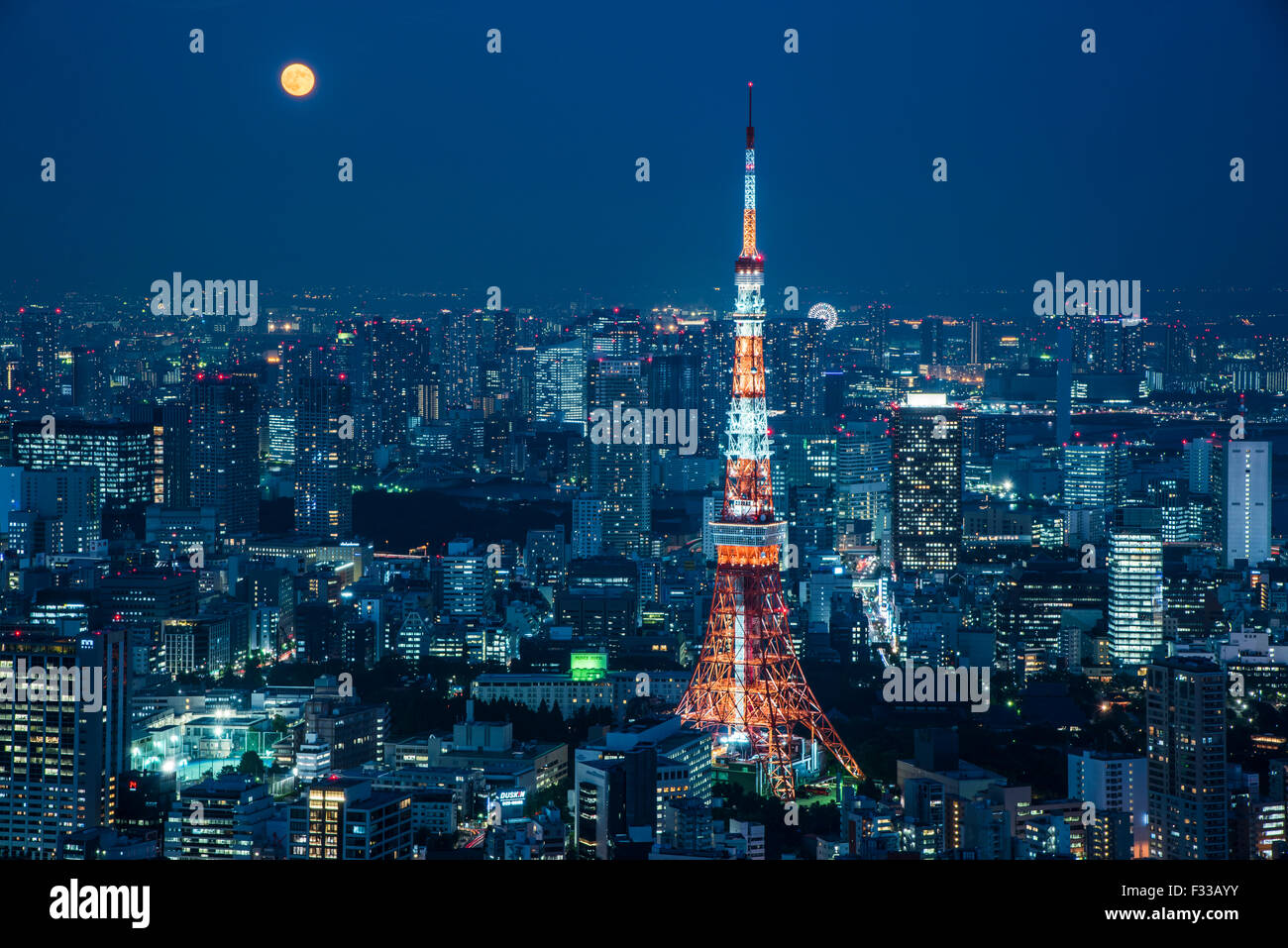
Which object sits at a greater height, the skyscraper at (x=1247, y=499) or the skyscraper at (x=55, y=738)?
the skyscraper at (x=1247, y=499)

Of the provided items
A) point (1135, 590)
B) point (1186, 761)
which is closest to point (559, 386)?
point (1135, 590)

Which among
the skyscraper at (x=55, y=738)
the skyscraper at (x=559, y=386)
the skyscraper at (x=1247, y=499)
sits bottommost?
the skyscraper at (x=55, y=738)

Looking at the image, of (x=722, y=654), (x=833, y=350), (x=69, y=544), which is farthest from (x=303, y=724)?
(x=833, y=350)

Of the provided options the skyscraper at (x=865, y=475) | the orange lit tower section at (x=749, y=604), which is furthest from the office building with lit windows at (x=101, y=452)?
the orange lit tower section at (x=749, y=604)

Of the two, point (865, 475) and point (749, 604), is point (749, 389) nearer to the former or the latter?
point (749, 604)

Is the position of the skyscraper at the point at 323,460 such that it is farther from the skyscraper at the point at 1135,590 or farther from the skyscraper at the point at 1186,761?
the skyscraper at the point at 1186,761

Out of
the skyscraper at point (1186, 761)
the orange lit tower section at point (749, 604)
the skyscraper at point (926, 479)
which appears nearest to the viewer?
the skyscraper at point (1186, 761)
